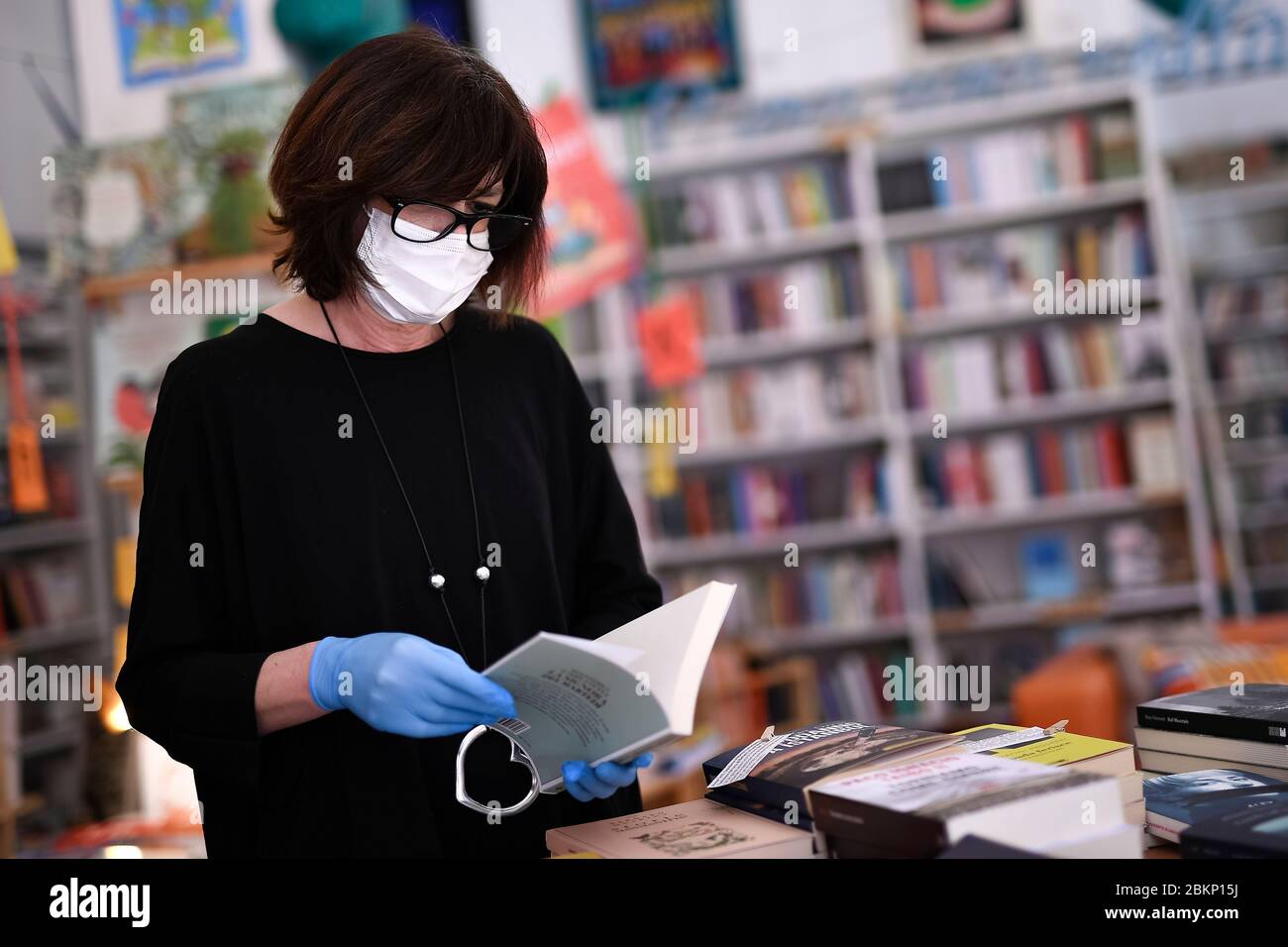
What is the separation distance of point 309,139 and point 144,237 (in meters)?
2.64

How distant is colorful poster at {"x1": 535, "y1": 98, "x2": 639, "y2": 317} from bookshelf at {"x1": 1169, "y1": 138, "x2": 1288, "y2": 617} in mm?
2651

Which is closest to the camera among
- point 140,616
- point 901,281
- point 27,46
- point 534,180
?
point 140,616

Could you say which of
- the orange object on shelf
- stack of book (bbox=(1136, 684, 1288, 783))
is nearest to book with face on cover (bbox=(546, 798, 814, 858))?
stack of book (bbox=(1136, 684, 1288, 783))

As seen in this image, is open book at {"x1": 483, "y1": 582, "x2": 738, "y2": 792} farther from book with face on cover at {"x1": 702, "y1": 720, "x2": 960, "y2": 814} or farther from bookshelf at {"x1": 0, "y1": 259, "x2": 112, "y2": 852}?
bookshelf at {"x1": 0, "y1": 259, "x2": 112, "y2": 852}

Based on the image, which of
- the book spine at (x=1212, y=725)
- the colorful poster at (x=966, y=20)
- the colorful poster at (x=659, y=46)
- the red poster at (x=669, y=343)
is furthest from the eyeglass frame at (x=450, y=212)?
the colorful poster at (x=966, y=20)

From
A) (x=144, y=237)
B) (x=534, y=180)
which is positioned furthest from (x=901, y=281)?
(x=534, y=180)

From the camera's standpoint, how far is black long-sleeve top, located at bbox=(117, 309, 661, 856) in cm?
121

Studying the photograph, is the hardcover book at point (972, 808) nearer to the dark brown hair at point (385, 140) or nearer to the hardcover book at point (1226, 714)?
the hardcover book at point (1226, 714)

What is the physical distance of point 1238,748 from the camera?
116 cm

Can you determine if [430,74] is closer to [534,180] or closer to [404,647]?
[534,180]

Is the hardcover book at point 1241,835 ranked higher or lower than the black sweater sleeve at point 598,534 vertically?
lower

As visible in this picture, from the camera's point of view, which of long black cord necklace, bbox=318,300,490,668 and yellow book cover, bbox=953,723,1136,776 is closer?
yellow book cover, bbox=953,723,1136,776

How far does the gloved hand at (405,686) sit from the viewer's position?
1063 mm
